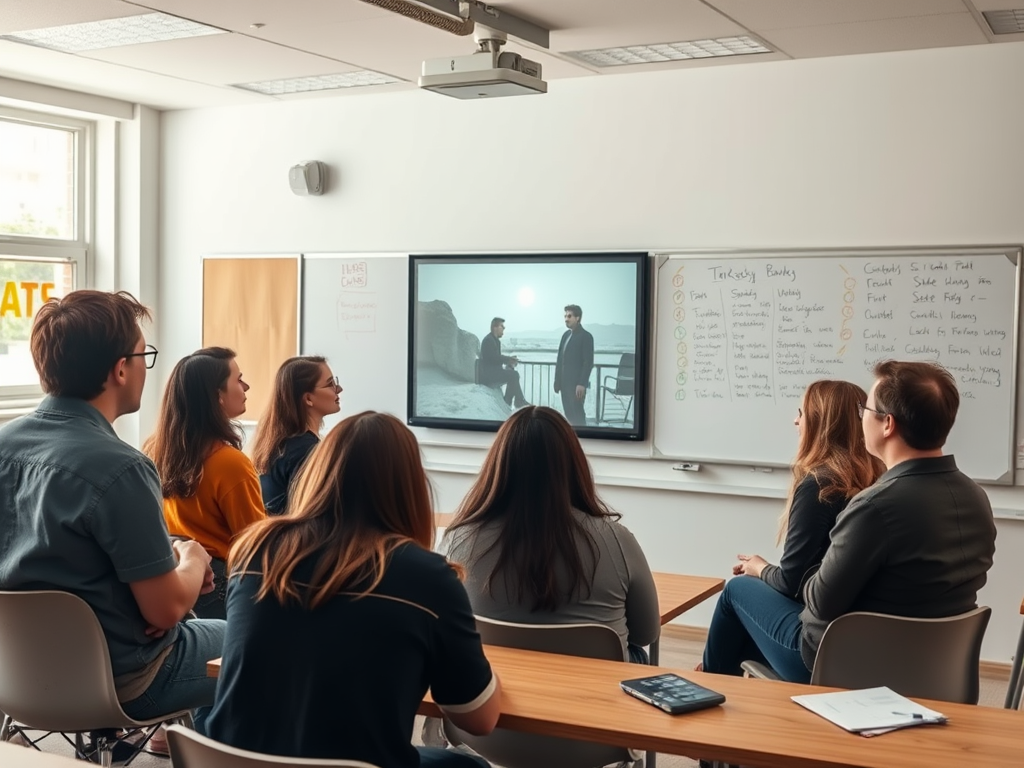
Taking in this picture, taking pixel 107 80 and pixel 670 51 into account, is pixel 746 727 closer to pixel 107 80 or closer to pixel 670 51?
pixel 670 51

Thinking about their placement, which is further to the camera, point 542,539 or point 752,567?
point 752,567

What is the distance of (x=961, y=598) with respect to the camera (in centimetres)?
280

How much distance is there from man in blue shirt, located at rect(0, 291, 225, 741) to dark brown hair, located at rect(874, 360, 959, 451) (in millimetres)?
1722

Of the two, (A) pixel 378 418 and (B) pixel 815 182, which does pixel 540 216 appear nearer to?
(B) pixel 815 182

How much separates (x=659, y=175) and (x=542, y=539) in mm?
3175

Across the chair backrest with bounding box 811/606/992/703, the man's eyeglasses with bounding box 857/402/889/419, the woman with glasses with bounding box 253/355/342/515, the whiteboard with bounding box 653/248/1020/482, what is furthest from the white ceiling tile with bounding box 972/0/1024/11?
the woman with glasses with bounding box 253/355/342/515

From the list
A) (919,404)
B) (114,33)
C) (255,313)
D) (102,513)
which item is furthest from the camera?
(255,313)

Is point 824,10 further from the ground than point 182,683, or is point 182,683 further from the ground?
point 824,10

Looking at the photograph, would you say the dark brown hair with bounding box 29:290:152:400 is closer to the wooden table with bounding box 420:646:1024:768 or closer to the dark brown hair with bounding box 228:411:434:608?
the dark brown hair with bounding box 228:411:434:608

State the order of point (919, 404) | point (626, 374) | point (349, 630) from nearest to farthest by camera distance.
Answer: point (349, 630), point (919, 404), point (626, 374)

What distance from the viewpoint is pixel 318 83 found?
576cm

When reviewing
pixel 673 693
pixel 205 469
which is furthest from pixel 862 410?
pixel 205 469

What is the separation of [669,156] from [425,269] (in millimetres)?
1414

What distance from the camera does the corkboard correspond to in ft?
20.7
